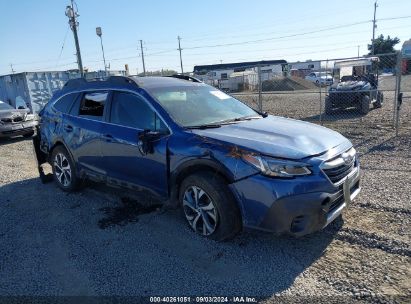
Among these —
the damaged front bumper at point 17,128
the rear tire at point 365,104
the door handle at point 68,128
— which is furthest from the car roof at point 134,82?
the rear tire at point 365,104

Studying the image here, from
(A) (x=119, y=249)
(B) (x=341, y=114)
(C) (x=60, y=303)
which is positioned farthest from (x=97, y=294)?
(B) (x=341, y=114)

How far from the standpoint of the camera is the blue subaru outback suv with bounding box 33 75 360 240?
343cm

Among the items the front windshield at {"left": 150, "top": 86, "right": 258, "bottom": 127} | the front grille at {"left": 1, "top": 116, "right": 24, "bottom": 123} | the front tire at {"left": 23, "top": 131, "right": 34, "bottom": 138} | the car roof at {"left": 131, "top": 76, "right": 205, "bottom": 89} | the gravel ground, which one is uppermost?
the car roof at {"left": 131, "top": 76, "right": 205, "bottom": 89}

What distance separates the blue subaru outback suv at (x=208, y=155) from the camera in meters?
3.43

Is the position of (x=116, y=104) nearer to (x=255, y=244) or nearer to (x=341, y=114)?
(x=255, y=244)

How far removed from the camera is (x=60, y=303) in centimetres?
312

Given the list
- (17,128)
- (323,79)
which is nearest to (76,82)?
(17,128)

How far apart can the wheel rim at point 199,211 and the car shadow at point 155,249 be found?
14cm

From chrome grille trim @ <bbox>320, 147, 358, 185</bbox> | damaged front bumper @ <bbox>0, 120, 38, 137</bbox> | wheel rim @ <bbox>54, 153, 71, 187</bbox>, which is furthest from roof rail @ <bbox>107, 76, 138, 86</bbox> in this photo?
damaged front bumper @ <bbox>0, 120, 38, 137</bbox>

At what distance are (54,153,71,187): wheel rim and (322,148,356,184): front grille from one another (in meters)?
3.95

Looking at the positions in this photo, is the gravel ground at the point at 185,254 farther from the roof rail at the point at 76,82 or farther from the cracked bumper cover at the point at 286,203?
the roof rail at the point at 76,82

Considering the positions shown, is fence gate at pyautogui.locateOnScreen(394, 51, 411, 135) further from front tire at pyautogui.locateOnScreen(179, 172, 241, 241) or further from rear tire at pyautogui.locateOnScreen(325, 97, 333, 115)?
front tire at pyautogui.locateOnScreen(179, 172, 241, 241)

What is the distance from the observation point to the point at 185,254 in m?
3.79

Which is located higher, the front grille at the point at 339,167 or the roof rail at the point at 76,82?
the roof rail at the point at 76,82
